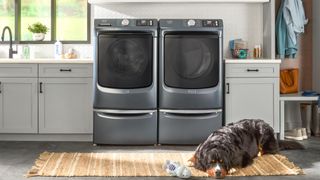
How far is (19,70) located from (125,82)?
1094mm

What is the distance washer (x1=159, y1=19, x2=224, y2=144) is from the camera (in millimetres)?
5008

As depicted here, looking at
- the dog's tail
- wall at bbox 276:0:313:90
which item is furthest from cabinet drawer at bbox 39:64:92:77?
wall at bbox 276:0:313:90

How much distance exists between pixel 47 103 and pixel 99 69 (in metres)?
0.68

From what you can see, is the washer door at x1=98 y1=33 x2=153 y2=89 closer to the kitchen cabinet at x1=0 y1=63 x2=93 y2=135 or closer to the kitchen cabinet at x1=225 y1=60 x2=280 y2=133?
the kitchen cabinet at x1=0 y1=63 x2=93 y2=135

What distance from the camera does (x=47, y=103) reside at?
5215mm

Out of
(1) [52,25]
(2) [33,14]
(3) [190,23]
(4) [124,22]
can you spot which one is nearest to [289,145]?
(3) [190,23]

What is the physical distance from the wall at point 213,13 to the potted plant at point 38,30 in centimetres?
61

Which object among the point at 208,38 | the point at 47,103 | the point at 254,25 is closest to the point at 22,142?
the point at 47,103

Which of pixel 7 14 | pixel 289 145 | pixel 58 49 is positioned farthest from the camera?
pixel 7 14

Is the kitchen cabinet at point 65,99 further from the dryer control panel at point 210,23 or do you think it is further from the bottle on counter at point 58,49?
the dryer control panel at point 210,23

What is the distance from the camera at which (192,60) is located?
5.00 metres

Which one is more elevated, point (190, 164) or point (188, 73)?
point (188, 73)

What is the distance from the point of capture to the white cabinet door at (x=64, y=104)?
521 cm

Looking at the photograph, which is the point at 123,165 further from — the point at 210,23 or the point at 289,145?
the point at 210,23
